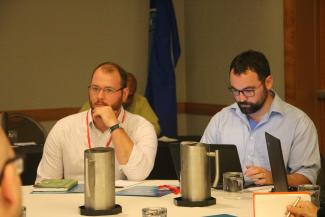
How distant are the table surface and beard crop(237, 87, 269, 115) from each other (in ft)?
2.21

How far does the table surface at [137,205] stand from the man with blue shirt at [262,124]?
63 cm

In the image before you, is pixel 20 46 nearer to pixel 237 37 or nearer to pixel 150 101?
pixel 150 101

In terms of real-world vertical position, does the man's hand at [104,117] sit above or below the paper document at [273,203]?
above

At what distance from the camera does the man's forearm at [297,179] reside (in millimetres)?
3045

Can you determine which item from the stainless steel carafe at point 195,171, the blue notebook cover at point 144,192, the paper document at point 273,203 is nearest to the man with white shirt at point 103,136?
the blue notebook cover at point 144,192

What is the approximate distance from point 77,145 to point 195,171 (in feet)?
3.48

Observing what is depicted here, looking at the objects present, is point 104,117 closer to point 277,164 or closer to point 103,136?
point 103,136

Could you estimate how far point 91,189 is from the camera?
2.38m

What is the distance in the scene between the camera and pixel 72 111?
6.19 m

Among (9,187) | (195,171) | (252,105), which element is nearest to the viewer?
(9,187)

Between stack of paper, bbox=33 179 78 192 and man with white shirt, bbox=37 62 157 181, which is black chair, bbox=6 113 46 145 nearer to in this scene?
man with white shirt, bbox=37 62 157 181

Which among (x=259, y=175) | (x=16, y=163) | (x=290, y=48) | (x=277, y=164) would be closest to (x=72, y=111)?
(x=290, y=48)

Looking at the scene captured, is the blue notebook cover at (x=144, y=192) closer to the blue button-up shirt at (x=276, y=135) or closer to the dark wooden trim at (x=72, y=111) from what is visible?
the blue button-up shirt at (x=276, y=135)

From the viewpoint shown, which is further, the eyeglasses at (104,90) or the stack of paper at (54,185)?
the eyeglasses at (104,90)
